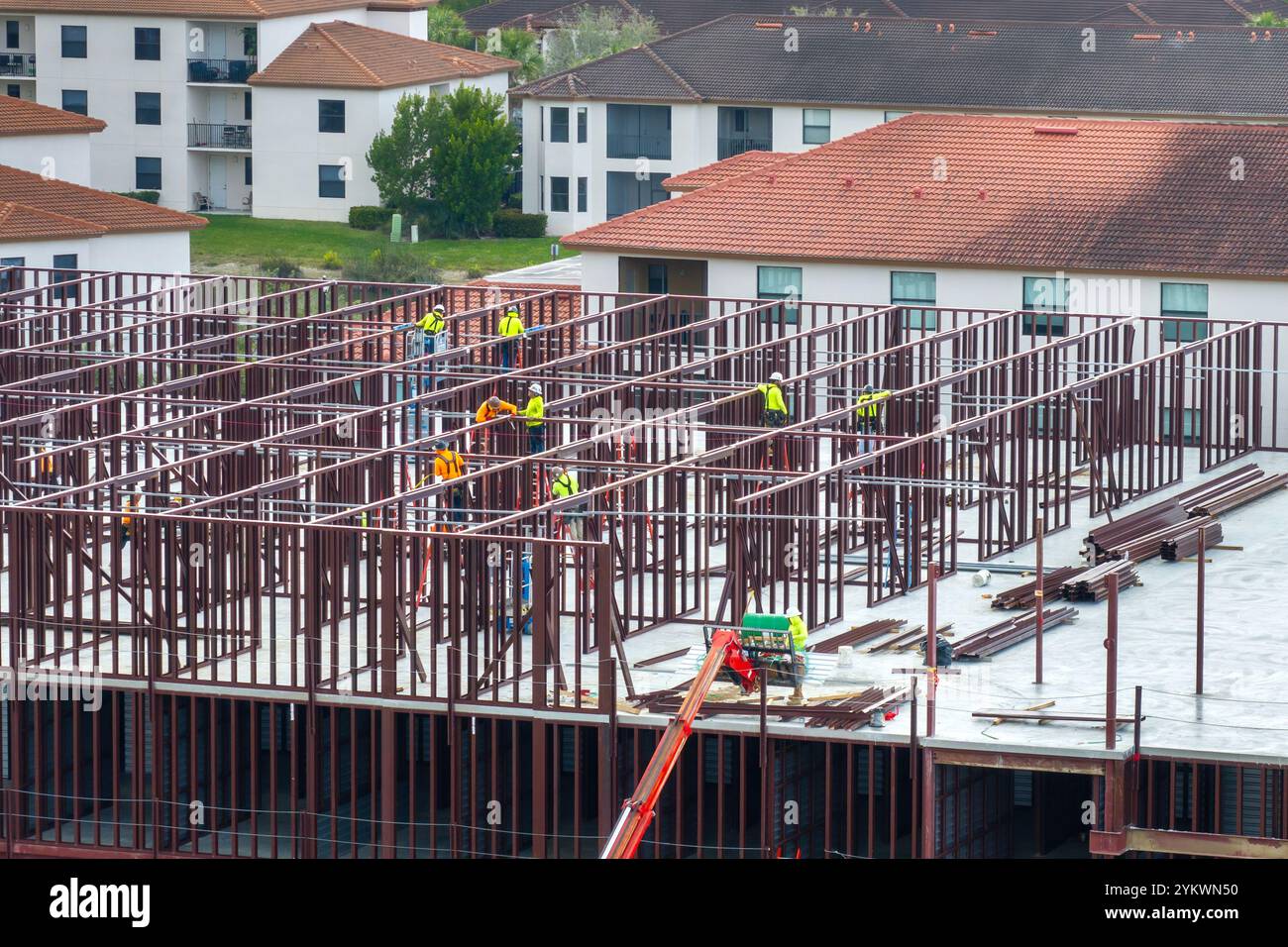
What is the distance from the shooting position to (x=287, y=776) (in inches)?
1543

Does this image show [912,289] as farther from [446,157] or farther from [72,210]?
[446,157]

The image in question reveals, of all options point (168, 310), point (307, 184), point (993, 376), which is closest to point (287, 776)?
point (993, 376)

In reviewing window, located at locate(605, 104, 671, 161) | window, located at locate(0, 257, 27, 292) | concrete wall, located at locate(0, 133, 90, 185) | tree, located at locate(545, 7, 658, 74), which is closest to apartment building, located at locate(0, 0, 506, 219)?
window, located at locate(605, 104, 671, 161)

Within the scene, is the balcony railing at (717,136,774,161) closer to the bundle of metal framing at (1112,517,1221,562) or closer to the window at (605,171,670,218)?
the window at (605,171,670,218)

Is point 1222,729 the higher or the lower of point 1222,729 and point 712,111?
the lower

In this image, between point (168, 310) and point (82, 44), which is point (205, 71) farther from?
point (168, 310)

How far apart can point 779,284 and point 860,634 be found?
26.8 meters

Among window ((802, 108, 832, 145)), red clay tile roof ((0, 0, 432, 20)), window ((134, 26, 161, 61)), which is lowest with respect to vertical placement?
window ((802, 108, 832, 145))

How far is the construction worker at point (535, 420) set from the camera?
141ft

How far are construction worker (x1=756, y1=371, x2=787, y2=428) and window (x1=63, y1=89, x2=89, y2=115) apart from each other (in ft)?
241

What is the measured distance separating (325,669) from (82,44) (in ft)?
274

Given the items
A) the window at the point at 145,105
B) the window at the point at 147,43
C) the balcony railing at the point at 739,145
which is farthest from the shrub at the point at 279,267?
the balcony railing at the point at 739,145

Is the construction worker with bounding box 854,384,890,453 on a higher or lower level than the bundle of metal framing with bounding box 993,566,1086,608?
higher

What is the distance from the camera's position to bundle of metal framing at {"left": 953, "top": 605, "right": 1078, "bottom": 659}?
37.8 m
